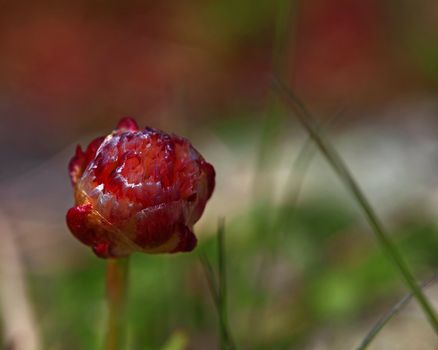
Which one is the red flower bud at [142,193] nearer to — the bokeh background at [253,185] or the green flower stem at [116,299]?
the green flower stem at [116,299]

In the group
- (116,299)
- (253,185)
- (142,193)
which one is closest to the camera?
(142,193)

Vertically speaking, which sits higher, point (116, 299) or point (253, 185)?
point (116, 299)

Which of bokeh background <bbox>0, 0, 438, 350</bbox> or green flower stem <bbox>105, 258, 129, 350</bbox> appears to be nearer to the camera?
green flower stem <bbox>105, 258, 129, 350</bbox>

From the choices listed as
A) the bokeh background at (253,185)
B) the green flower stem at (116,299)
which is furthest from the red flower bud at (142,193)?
the bokeh background at (253,185)

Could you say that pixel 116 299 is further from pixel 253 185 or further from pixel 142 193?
pixel 253 185

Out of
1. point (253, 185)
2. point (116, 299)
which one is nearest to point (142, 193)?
point (116, 299)

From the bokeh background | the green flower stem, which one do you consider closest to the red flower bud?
the green flower stem

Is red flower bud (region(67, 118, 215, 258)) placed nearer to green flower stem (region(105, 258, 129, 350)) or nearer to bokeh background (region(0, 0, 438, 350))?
green flower stem (region(105, 258, 129, 350))
